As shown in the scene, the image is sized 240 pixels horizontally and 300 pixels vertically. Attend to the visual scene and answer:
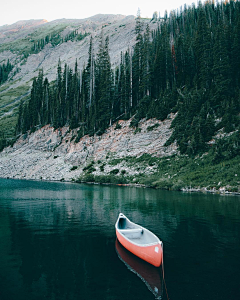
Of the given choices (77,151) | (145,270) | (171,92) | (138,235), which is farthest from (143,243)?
(77,151)

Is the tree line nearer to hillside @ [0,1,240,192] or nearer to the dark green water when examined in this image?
hillside @ [0,1,240,192]

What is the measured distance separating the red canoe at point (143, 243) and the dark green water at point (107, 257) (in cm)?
45

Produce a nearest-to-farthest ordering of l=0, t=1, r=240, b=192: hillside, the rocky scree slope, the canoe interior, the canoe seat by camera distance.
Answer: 1. the canoe interior
2. the canoe seat
3. l=0, t=1, r=240, b=192: hillside
4. the rocky scree slope

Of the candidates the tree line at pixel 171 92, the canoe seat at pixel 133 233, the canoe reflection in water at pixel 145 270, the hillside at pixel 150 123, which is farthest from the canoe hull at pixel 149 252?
the tree line at pixel 171 92

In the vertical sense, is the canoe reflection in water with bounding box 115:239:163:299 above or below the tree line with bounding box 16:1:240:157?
below

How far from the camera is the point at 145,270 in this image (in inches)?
401

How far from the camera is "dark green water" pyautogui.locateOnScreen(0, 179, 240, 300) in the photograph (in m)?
8.68

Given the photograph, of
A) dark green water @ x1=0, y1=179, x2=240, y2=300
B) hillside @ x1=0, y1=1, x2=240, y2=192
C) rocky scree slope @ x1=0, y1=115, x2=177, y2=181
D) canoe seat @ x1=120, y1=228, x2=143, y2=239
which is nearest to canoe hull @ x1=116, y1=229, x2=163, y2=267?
dark green water @ x1=0, y1=179, x2=240, y2=300

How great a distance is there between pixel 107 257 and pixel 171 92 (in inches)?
2149

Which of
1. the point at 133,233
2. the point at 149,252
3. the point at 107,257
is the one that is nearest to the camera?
the point at 149,252

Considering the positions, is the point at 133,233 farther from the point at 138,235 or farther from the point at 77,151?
the point at 77,151

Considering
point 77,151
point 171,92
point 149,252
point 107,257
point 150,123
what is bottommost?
point 77,151

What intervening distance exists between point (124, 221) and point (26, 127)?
88.0 metres

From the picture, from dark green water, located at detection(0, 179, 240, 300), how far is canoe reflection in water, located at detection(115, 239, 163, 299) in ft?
0.12
